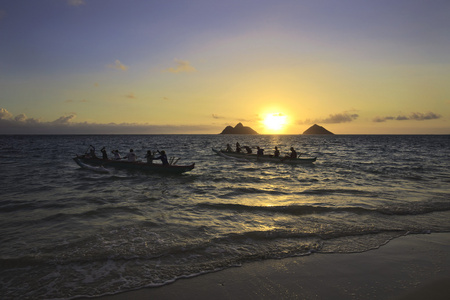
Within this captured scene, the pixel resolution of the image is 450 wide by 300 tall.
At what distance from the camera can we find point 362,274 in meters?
5.88

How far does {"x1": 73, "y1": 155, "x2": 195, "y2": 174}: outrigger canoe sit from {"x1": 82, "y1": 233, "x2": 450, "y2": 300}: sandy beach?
16.1 m

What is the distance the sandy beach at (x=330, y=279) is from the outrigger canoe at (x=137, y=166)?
16.1m

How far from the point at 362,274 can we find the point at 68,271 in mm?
7093

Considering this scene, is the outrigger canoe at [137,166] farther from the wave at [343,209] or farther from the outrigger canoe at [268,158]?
the outrigger canoe at [268,158]

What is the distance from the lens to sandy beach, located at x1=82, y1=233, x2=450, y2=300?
5.13 metres

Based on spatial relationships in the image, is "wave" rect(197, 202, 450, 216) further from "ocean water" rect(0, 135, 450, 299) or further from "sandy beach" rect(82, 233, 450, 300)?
"sandy beach" rect(82, 233, 450, 300)

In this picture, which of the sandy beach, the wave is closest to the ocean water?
the wave

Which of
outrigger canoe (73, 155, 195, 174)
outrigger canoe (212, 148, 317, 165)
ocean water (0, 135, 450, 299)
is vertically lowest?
ocean water (0, 135, 450, 299)

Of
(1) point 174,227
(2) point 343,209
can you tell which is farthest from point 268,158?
(1) point 174,227

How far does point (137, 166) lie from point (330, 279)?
20.9 meters

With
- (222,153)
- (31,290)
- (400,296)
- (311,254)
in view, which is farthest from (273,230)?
(222,153)

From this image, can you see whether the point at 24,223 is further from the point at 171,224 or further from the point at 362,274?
the point at 362,274

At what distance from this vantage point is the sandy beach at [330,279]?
5129 mm

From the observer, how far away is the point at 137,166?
2367cm
